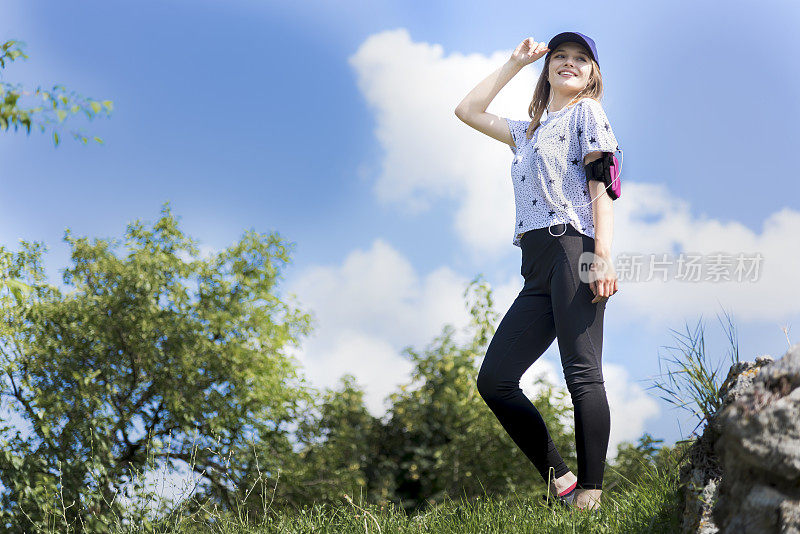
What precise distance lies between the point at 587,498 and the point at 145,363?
5077mm

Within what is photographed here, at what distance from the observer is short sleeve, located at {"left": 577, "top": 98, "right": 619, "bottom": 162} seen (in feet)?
10.6

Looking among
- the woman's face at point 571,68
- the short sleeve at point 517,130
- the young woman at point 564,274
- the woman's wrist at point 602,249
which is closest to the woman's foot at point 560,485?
the young woman at point 564,274

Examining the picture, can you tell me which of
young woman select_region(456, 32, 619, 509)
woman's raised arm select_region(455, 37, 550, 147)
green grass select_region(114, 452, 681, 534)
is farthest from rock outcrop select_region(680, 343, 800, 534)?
woman's raised arm select_region(455, 37, 550, 147)

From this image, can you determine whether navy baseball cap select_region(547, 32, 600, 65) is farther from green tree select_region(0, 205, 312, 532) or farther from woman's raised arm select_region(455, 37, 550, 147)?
green tree select_region(0, 205, 312, 532)

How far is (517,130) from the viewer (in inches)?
149

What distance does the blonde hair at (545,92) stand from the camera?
11.9 ft

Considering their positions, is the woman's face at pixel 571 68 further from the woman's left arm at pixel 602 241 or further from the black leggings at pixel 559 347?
the black leggings at pixel 559 347

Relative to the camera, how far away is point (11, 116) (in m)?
2.77

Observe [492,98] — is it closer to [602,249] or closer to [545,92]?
[545,92]

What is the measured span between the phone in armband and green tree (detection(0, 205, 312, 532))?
4374 millimetres

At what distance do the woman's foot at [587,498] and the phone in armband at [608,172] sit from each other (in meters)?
1.27

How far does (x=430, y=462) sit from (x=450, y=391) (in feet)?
2.62

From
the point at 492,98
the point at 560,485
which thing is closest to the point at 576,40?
the point at 492,98

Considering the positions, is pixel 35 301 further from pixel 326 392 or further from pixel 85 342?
pixel 326 392
